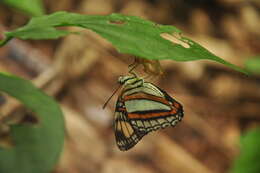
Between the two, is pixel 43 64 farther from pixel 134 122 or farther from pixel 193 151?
pixel 134 122

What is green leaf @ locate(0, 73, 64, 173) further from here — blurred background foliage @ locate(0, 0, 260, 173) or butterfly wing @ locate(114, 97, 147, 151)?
blurred background foliage @ locate(0, 0, 260, 173)

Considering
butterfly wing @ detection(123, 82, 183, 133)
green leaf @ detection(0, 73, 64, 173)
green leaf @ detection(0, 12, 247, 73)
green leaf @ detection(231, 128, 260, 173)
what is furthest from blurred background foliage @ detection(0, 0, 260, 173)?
green leaf @ detection(0, 12, 247, 73)

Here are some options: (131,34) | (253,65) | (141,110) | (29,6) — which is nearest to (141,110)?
(141,110)

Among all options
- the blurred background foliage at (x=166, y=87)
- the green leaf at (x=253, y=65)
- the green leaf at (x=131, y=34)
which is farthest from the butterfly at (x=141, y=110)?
the green leaf at (x=253, y=65)

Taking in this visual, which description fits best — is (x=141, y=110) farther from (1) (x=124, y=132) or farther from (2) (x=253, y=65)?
(2) (x=253, y=65)

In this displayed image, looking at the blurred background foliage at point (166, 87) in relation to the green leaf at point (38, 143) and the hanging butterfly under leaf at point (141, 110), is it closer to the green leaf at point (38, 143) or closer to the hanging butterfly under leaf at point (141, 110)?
the green leaf at point (38, 143)

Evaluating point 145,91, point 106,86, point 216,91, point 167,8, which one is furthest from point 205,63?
point 145,91
